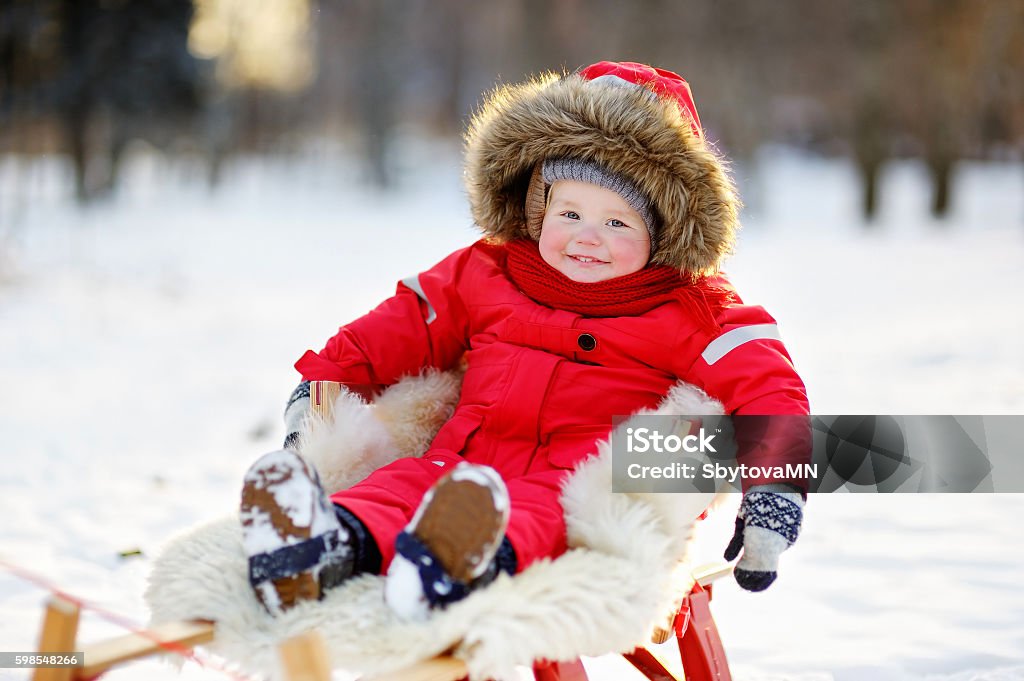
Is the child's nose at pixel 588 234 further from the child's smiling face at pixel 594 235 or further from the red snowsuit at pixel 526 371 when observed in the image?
the red snowsuit at pixel 526 371

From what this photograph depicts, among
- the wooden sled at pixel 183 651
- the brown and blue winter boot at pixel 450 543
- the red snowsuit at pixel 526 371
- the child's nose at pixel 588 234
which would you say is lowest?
the wooden sled at pixel 183 651

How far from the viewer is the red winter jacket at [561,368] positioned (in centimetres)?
176

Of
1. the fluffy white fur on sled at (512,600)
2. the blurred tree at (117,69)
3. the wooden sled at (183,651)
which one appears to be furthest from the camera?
the blurred tree at (117,69)

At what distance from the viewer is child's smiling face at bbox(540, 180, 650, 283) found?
192cm

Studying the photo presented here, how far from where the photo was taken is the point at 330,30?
56.2ft

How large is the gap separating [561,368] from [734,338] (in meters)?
0.34

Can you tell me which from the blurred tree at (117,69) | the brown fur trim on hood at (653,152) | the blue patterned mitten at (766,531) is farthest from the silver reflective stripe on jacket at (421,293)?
the blurred tree at (117,69)

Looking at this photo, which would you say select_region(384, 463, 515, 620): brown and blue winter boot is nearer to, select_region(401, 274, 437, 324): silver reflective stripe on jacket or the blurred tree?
select_region(401, 274, 437, 324): silver reflective stripe on jacket

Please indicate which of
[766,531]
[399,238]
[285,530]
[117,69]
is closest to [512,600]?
[285,530]

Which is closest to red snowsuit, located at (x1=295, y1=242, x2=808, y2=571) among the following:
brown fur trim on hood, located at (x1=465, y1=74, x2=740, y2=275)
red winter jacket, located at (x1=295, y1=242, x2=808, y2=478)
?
red winter jacket, located at (x1=295, y1=242, x2=808, y2=478)

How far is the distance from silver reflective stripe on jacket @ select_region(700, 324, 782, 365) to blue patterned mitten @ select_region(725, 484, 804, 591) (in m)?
0.28

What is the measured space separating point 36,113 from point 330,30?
549cm

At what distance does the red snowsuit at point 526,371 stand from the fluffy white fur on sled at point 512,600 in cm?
9

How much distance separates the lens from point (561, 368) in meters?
1.91
